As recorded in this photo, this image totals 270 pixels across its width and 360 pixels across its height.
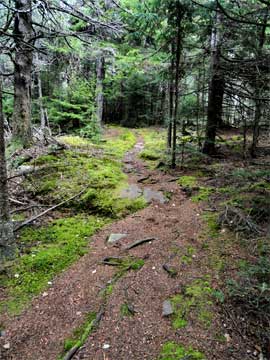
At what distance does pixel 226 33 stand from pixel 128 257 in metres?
7.73

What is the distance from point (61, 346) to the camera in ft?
9.32

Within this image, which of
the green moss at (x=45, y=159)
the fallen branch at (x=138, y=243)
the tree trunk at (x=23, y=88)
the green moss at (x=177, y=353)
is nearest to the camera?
the green moss at (x=177, y=353)

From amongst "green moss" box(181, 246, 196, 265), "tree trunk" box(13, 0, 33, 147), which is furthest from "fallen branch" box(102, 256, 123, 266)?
"tree trunk" box(13, 0, 33, 147)

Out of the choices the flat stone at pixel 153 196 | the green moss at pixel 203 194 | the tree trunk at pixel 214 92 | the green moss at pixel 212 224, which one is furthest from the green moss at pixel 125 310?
the tree trunk at pixel 214 92

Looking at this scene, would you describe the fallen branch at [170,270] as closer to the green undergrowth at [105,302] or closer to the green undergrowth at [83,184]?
the green undergrowth at [105,302]

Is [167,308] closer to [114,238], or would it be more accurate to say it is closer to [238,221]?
[114,238]

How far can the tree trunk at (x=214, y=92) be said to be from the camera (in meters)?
7.95

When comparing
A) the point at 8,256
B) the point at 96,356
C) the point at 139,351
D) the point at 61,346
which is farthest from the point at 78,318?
the point at 8,256

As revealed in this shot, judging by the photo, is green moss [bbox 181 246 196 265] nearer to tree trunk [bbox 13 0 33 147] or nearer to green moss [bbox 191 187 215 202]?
green moss [bbox 191 187 215 202]

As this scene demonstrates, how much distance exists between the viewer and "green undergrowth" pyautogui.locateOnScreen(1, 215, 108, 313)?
3652 millimetres

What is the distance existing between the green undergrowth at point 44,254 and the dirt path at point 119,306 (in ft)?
0.55

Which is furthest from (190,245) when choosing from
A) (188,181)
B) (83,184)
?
(83,184)

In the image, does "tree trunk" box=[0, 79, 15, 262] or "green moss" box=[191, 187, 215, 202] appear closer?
"tree trunk" box=[0, 79, 15, 262]

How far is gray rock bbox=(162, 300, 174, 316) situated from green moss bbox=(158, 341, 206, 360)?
372 millimetres
